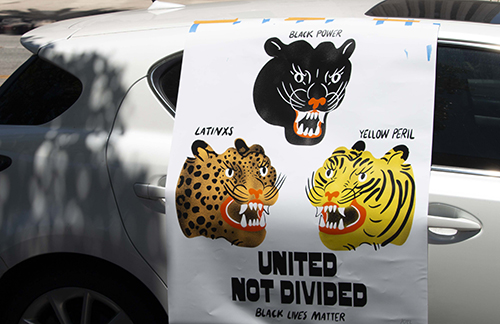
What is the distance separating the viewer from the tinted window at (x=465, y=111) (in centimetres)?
182

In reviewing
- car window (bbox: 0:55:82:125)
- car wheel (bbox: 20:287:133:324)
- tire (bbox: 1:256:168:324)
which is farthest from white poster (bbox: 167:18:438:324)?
car window (bbox: 0:55:82:125)

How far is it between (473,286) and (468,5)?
141cm

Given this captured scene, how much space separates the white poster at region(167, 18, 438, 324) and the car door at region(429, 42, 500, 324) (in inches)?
2.9

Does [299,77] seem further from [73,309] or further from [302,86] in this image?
[73,309]

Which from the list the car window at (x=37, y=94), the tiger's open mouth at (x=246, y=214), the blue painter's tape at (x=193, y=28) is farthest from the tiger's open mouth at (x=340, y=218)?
the car window at (x=37, y=94)

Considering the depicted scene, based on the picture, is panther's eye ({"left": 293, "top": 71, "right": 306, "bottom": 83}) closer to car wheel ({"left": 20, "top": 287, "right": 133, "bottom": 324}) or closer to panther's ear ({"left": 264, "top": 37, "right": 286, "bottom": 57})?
panther's ear ({"left": 264, "top": 37, "right": 286, "bottom": 57})

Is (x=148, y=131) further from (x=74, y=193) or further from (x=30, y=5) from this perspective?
(x=30, y=5)

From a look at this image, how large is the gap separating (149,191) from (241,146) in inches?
16.7

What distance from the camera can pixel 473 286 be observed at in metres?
→ 1.73

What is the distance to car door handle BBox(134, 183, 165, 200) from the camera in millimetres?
1922

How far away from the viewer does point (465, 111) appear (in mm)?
1922

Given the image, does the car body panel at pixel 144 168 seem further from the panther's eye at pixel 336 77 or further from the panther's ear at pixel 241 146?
the panther's eye at pixel 336 77

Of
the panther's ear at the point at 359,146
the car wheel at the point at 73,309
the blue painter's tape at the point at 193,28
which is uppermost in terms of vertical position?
the blue painter's tape at the point at 193,28

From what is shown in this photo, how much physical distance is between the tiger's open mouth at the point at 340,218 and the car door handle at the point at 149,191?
0.63 meters
